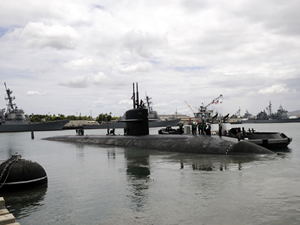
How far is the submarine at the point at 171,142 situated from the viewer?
1625 cm

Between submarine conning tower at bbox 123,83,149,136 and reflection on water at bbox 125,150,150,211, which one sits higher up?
submarine conning tower at bbox 123,83,149,136

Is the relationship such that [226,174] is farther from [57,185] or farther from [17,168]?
[17,168]

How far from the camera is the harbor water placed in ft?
22.8

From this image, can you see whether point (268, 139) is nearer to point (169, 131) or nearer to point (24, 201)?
point (169, 131)

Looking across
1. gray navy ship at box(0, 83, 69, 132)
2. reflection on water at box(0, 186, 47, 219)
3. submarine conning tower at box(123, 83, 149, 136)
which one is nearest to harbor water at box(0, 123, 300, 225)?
reflection on water at box(0, 186, 47, 219)

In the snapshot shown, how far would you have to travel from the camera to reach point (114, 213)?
7363mm

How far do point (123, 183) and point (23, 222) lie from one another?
14.3 ft

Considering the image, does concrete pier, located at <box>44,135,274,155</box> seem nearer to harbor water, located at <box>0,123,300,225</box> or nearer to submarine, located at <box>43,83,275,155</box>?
submarine, located at <box>43,83,275,155</box>

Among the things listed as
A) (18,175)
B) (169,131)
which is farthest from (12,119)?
(18,175)

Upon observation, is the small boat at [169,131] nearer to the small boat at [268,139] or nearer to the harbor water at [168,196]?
the small boat at [268,139]

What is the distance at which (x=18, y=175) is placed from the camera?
9.59 m

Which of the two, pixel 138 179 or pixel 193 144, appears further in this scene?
pixel 193 144

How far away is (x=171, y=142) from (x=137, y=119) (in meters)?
3.61

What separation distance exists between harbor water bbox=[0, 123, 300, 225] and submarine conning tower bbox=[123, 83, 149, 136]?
26.6 feet
